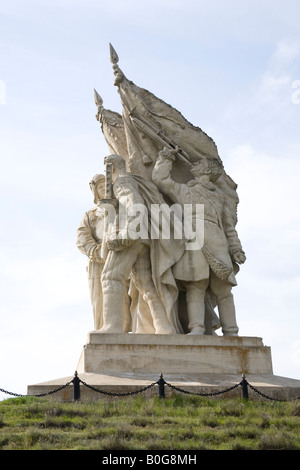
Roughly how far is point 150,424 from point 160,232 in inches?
161

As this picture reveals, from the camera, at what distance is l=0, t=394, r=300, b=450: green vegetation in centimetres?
851

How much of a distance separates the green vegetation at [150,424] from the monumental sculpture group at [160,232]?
1.96 meters

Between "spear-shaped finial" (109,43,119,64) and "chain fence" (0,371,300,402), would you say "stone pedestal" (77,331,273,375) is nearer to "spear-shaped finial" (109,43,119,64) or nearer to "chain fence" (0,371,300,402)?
"chain fence" (0,371,300,402)

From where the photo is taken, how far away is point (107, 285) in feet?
40.7

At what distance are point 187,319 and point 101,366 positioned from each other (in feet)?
7.00

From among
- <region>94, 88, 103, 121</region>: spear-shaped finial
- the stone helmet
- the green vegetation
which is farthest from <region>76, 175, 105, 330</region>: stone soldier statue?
A: the green vegetation

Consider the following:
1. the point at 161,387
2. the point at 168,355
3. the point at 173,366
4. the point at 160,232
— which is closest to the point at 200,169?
the point at 160,232

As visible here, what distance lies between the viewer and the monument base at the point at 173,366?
36.7 ft

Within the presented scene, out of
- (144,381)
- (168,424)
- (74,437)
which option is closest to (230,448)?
(168,424)

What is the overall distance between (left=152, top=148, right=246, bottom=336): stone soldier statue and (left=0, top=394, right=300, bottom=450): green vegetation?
2196mm

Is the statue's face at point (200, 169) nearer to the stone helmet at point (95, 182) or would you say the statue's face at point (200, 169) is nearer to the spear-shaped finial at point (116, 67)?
the stone helmet at point (95, 182)
